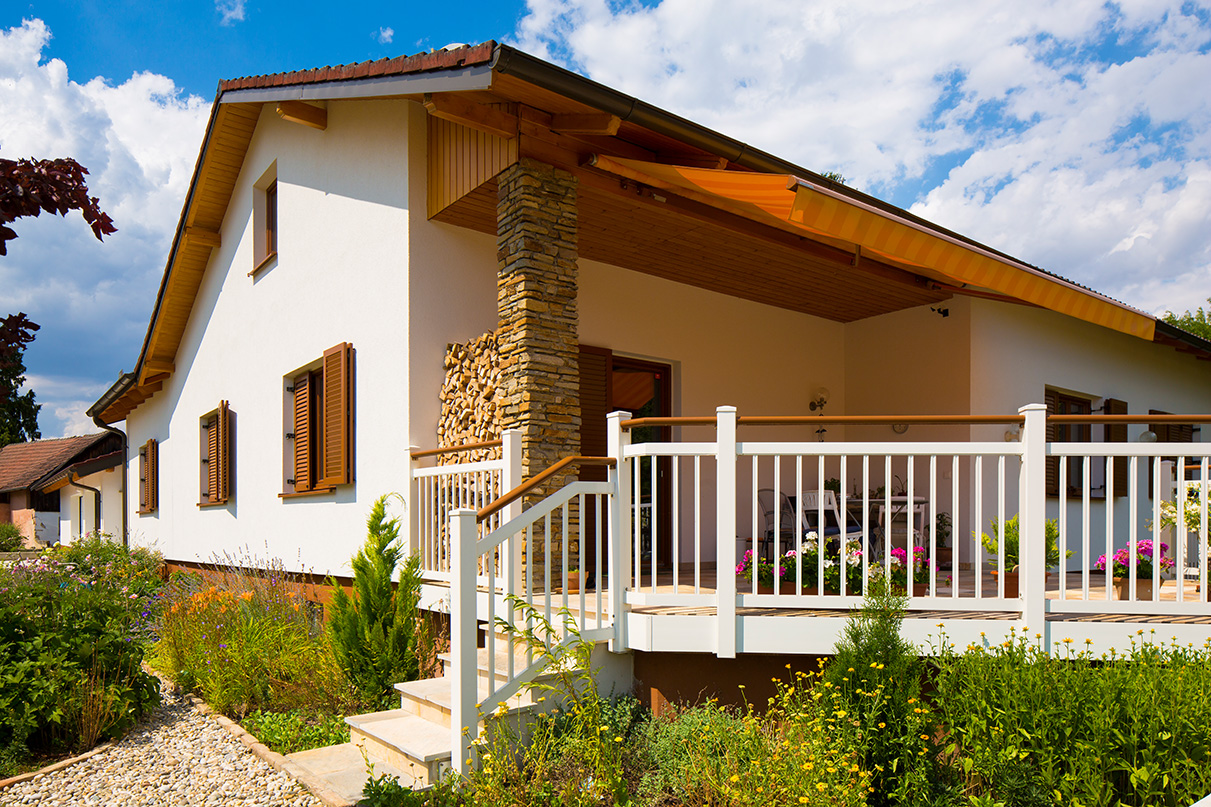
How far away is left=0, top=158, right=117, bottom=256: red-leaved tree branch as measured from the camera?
3.06 metres

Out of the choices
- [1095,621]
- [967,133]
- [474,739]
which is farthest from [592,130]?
[967,133]

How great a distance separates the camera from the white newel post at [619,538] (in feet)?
17.0

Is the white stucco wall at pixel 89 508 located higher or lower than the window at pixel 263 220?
lower

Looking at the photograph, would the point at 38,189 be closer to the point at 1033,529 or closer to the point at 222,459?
the point at 1033,529

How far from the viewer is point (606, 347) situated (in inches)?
355

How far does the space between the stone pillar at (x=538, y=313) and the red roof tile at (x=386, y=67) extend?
0.89 meters

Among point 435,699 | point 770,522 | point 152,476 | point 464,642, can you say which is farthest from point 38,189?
point 152,476

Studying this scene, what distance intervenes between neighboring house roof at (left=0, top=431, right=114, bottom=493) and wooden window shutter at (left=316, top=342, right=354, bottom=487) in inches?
973

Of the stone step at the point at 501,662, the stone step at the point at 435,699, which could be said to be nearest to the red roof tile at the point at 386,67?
the stone step at the point at 501,662

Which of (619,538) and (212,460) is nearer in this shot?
(619,538)

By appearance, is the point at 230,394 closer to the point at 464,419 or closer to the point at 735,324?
the point at 464,419

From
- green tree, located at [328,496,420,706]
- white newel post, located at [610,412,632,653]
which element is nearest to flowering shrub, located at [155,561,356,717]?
green tree, located at [328,496,420,706]

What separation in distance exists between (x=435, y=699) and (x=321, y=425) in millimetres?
5110

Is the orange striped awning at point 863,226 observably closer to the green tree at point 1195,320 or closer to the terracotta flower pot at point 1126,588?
the terracotta flower pot at point 1126,588
